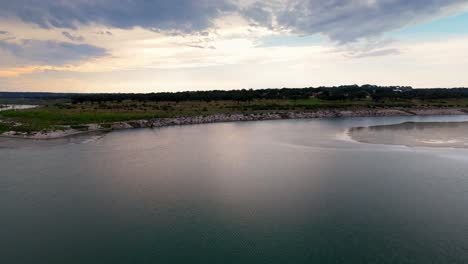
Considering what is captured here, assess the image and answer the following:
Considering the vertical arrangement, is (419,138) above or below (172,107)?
below

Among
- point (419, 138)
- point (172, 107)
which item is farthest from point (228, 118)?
point (419, 138)

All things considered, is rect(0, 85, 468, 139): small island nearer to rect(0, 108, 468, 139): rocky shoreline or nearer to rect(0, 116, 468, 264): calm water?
rect(0, 108, 468, 139): rocky shoreline

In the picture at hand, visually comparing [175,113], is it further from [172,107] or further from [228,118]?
[172,107]

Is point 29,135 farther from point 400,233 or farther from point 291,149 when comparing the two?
point 400,233

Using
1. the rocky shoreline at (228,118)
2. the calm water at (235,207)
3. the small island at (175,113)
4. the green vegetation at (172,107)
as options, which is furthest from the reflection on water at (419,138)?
the green vegetation at (172,107)

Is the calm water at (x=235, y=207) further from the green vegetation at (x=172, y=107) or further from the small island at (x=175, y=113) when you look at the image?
the green vegetation at (x=172, y=107)

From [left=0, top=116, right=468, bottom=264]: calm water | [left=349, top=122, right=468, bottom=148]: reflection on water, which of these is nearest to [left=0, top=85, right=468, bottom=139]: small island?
[left=0, top=116, right=468, bottom=264]: calm water

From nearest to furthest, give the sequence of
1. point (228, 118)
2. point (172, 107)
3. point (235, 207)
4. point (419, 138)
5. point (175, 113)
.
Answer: point (235, 207) → point (419, 138) → point (175, 113) → point (228, 118) → point (172, 107)
